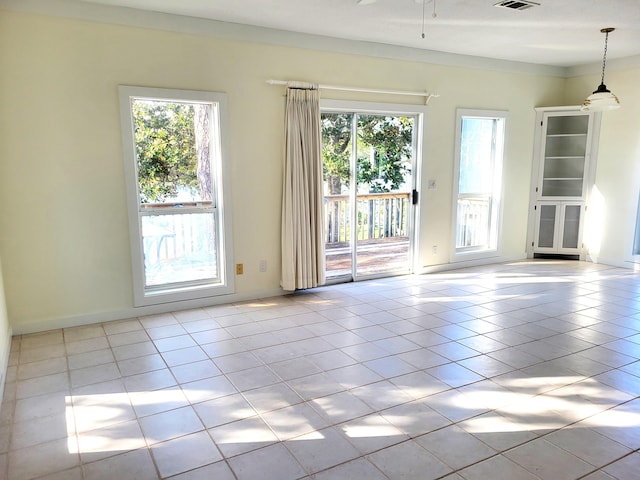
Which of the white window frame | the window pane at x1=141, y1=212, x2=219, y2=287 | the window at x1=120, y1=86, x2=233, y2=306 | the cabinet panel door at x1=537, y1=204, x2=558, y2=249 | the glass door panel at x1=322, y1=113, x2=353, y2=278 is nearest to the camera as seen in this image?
the window at x1=120, y1=86, x2=233, y2=306

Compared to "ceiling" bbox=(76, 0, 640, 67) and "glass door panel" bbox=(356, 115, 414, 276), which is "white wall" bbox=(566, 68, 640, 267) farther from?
"glass door panel" bbox=(356, 115, 414, 276)

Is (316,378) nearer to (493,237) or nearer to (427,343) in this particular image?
(427,343)

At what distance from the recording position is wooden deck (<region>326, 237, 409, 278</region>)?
551cm

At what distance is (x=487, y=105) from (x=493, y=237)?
1.84 metres

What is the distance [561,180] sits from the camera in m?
6.66

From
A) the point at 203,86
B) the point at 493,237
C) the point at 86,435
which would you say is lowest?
the point at 86,435

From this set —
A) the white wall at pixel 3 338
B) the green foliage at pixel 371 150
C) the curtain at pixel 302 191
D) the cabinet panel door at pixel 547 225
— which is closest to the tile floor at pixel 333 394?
the white wall at pixel 3 338

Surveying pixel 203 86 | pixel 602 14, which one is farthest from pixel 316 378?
pixel 602 14

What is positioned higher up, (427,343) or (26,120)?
(26,120)

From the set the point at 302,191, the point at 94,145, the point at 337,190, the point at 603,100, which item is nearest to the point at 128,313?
the point at 94,145

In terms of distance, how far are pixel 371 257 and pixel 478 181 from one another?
1901 mm

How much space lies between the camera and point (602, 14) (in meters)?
3.98

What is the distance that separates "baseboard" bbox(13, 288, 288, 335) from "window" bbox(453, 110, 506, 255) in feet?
9.39

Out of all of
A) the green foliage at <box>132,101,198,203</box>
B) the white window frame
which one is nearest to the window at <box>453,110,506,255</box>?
the white window frame
